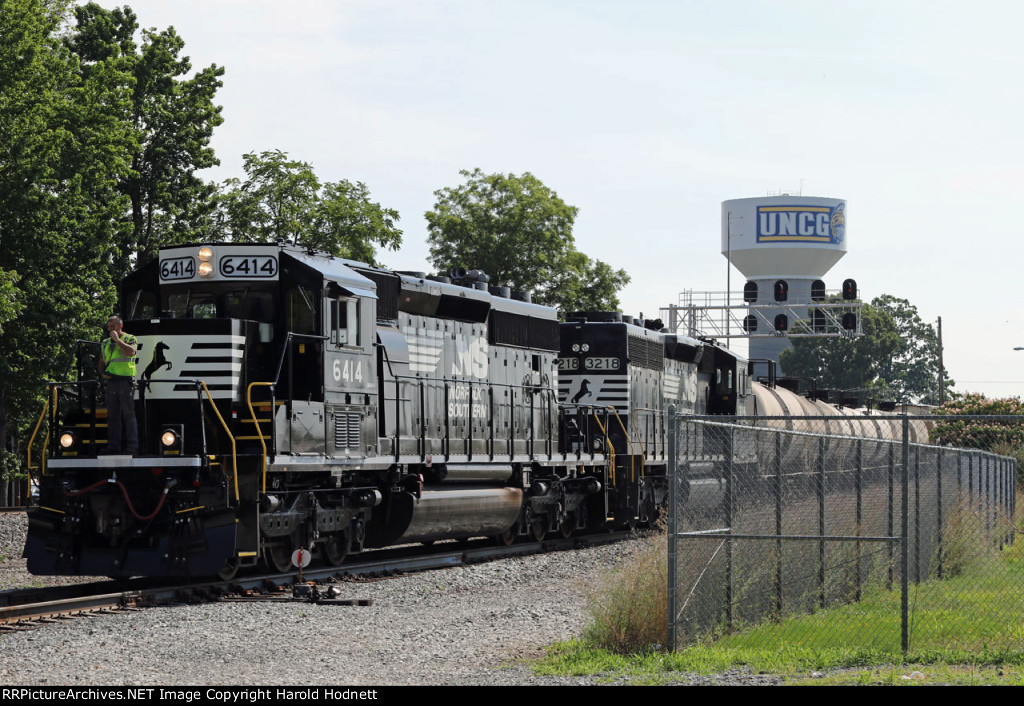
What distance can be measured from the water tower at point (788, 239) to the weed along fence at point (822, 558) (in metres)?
78.9

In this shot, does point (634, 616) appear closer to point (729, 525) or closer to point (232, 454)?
point (729, 525)

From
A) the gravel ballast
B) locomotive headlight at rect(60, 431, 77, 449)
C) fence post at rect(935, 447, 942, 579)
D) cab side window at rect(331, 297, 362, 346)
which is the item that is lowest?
the gravel ballast

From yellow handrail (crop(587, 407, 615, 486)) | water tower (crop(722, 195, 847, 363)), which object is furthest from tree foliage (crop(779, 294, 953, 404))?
yellow handrail (crop(587, 407, 615, 486))

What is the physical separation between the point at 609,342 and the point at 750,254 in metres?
72.2

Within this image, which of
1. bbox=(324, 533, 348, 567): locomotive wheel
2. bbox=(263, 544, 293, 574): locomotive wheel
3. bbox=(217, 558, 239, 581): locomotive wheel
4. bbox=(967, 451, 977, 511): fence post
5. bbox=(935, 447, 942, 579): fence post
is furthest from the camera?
bbox=(967, 451, 977, 511): fence post

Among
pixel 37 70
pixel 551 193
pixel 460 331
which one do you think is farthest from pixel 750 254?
pixel 460 331

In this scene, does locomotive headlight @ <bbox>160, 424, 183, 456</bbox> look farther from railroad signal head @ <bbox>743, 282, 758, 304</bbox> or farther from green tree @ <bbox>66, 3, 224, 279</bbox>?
railroad signal head @ <bbox>743, 282, 758, 304</bbox>

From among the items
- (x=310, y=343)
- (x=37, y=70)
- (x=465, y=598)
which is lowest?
(x=465, y=598)

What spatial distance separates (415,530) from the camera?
61.6ft

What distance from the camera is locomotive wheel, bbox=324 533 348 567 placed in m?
17.7

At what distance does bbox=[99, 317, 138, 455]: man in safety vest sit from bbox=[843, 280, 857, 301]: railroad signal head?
36.5m

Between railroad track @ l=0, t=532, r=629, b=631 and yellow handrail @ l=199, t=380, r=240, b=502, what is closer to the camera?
railroad track @ l=0, t=532, r=629, b=631

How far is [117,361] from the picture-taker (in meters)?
14.9
